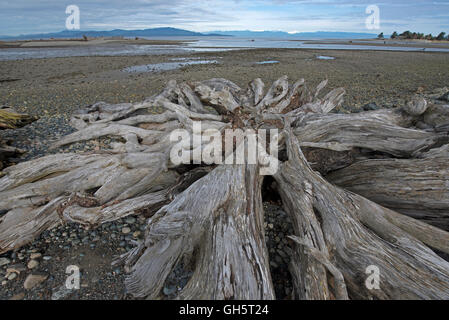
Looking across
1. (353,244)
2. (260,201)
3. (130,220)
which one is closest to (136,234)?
(130,220)

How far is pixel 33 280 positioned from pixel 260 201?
2.55 meters

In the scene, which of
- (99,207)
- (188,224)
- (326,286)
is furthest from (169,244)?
(326,286)

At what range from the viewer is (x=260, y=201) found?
2.84 m

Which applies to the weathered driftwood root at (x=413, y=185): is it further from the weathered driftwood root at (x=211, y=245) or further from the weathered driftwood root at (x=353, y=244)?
the weathered driftwood root at (x=211, y=245)

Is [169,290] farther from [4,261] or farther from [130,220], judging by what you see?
[4,261]

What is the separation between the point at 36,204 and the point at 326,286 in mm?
3326

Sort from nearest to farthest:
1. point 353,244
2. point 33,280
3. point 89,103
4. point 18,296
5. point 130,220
A: point 353,244
point 18,296
point 33,280
point 130,220
point 89,103

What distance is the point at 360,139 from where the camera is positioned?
3.58 metres

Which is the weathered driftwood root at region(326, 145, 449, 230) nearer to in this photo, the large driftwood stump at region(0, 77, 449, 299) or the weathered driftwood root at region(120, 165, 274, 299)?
the large driftwood stump at region(0, 77, 449, 299)

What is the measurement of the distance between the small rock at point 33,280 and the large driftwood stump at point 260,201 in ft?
1.51

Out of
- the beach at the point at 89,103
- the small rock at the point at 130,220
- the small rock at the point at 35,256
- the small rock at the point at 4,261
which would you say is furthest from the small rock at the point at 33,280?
the small rock at the point at 130,220

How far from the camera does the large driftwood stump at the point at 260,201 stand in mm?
2068

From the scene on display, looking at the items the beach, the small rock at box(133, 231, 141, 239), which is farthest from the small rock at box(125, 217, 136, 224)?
the small rock at box(133, 231, 141, 239)

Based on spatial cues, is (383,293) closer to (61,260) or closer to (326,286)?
(326,286)
